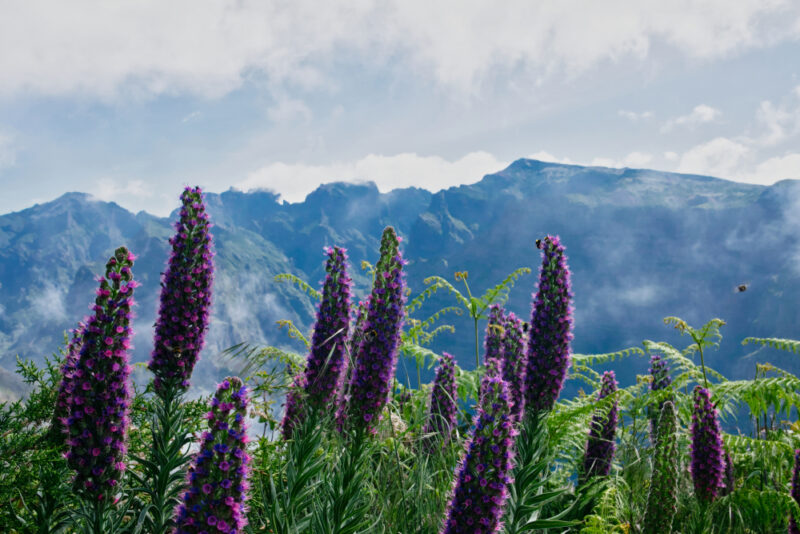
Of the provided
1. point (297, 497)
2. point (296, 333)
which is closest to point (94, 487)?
point (297, 497)

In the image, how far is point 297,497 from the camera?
2.79 m

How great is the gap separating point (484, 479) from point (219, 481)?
4.17ft

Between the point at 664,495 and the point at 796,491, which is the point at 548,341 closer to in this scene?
the point at 664,495

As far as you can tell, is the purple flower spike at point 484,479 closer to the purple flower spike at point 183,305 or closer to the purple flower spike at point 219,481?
the purple flower spike at point 219,481

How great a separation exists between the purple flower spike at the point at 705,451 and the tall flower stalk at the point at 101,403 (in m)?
4.27

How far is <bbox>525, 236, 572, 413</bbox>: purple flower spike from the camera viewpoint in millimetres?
4031

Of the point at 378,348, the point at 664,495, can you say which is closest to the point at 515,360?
the point at 664,495

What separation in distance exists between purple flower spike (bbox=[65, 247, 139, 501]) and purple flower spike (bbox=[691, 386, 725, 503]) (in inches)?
168

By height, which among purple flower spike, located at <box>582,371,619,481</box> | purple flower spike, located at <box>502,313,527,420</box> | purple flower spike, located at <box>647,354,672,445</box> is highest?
purple flower spike, located at <box>502,313,527,420</box>

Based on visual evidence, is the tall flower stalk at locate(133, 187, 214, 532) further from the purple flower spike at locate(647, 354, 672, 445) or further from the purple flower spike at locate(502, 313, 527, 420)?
the purple flower spike at locate(647, 354, 672, 445)

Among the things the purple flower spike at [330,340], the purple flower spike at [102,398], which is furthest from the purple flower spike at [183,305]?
the purple flower spike at [330,340]

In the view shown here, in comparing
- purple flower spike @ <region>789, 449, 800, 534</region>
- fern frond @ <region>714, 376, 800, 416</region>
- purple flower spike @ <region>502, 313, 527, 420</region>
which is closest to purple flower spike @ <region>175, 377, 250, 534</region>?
purple flower spike @ <region>502, 313, 527, 420</region>

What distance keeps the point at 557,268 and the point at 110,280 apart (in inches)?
136

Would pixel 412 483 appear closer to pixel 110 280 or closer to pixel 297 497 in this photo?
pixel 297 497
